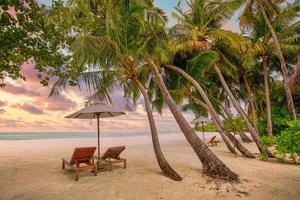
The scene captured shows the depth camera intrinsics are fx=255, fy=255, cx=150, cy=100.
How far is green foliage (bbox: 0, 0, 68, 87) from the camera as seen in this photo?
16.9 ft

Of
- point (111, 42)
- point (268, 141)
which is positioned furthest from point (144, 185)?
point (268, 141)

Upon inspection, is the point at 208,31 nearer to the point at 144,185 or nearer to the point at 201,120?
the point at 201,120

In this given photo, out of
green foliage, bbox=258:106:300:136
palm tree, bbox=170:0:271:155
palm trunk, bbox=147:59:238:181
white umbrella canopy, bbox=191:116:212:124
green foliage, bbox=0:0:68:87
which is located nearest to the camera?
green foliage, bbox=0:0:68:87

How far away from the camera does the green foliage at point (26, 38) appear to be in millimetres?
5160

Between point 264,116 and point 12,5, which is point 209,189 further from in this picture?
point 264,116

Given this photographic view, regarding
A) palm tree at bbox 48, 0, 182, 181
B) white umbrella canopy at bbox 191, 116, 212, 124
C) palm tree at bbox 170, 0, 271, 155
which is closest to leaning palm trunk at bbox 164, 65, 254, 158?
palm tree at bbox 170, 0, 271, 155

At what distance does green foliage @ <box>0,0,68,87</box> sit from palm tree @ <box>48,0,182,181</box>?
1.66 feet

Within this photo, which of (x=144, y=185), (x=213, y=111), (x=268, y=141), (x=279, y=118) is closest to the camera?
(x=144, y=185)

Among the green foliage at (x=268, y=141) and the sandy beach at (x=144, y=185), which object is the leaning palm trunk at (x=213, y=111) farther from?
the sandy beach at (x=144, y=185)

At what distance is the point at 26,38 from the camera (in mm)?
5801

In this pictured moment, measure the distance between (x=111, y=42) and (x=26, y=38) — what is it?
2763mm

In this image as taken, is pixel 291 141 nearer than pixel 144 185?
No

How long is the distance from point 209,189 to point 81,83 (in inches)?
235

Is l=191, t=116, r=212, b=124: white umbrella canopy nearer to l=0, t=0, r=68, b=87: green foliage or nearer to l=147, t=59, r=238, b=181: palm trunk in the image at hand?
l=147, t=59, r=238, b=181: palm trunk
